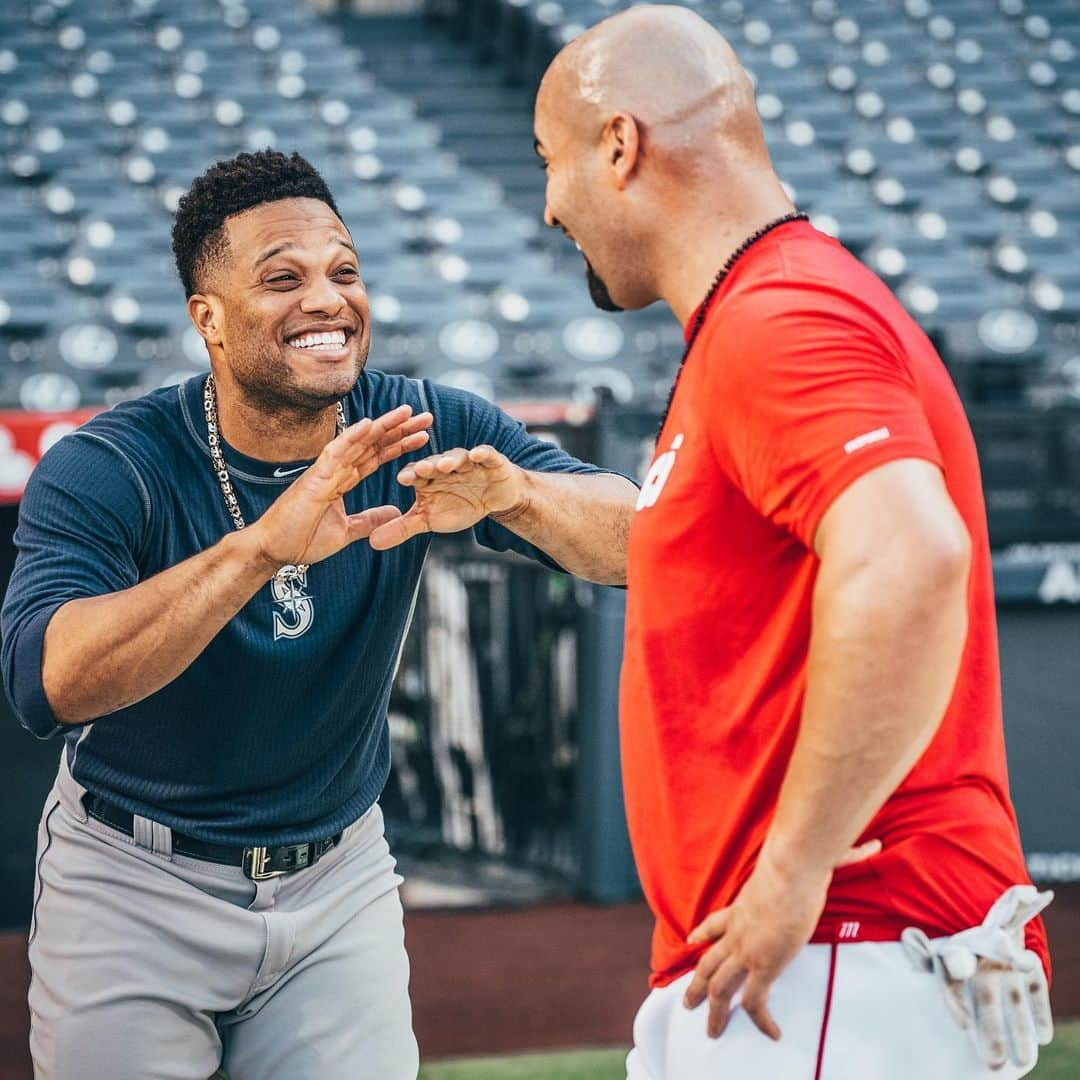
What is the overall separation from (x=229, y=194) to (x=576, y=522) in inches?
→ 30.7

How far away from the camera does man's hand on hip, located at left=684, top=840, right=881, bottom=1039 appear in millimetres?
1345

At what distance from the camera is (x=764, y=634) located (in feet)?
4.74

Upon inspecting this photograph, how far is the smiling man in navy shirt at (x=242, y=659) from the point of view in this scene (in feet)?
6.61

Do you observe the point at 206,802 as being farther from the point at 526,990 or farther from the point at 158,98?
the point at 158,98

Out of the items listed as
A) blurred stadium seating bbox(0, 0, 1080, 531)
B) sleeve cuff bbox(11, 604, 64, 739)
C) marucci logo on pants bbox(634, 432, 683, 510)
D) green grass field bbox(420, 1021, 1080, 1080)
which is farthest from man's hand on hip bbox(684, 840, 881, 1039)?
blurred stadium seating bbox(0, 0, 1080, 531)

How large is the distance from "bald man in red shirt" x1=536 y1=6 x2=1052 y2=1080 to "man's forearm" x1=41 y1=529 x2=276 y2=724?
0.63 meters

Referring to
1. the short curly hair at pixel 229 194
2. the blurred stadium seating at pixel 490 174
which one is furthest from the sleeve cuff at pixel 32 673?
the blurred stadium seating at pixel 490 174

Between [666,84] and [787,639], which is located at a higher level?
[666,84]

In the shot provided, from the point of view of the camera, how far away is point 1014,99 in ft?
35.9

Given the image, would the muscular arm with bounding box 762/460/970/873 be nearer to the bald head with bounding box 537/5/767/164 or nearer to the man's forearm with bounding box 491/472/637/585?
the bald head with bounding box 537/5/767/164

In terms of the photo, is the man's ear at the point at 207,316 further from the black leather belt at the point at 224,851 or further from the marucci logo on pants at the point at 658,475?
the marucci logo on pants at the point at 658,475

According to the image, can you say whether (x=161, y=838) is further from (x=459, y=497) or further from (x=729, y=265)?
(x=729, y=265)

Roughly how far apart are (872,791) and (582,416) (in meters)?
4.08

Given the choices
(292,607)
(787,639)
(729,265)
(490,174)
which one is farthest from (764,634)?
(490,174)
